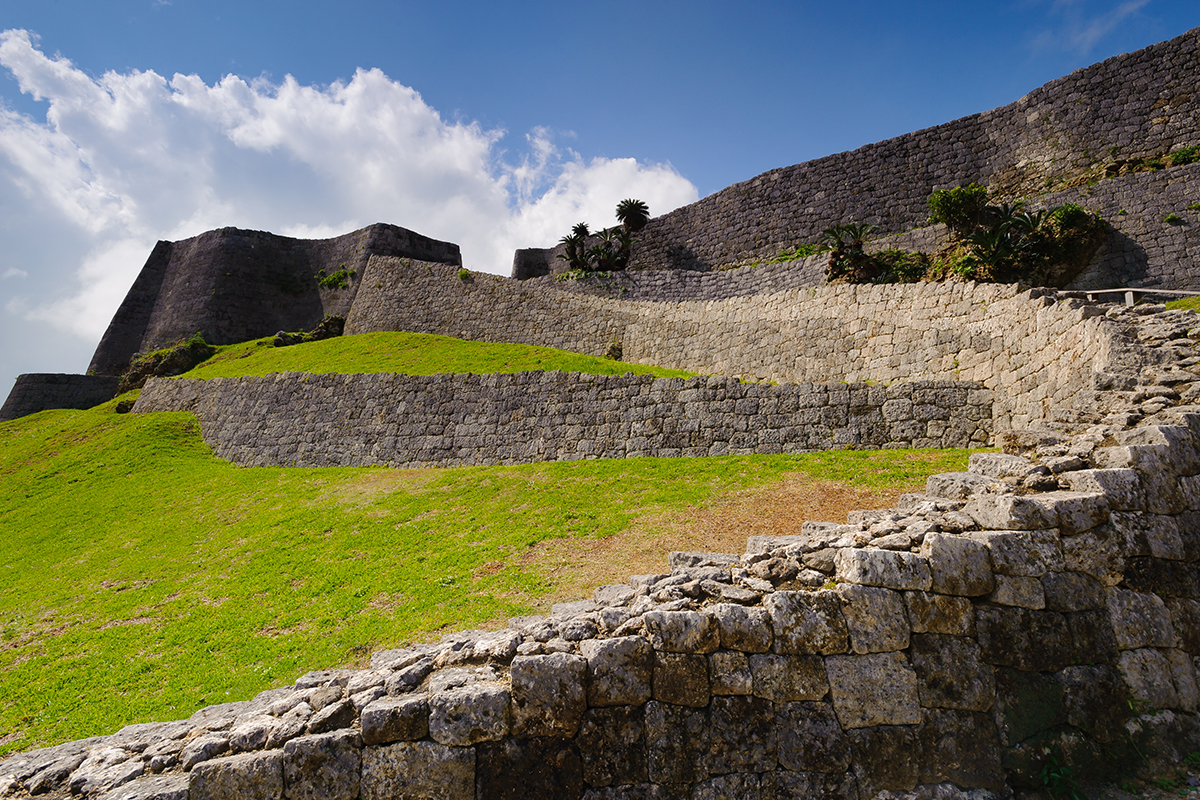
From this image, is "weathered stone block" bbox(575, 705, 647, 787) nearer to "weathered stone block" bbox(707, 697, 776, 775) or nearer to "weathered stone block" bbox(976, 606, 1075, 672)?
"weathered stone block" bbox(707, 697, 776, 775)

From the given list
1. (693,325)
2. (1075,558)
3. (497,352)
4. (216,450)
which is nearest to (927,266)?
(693,325)

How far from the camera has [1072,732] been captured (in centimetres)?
439

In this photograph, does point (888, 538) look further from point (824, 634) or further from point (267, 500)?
point (267, 500)

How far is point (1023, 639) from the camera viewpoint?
14.8 feet

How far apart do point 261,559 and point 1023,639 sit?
1155 centimetres

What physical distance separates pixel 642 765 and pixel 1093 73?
32.5 m

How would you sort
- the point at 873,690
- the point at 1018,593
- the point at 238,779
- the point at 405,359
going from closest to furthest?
1. the point at 238,779
2. the point at 873,690
3. the point at 1018,593
4. the point at 405,359

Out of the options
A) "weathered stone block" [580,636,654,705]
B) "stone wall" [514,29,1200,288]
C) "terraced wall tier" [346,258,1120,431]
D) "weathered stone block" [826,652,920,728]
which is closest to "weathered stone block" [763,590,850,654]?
"weathered stone block" [826,652,920,728]

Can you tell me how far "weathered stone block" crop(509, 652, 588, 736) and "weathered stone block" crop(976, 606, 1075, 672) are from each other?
3.09 m

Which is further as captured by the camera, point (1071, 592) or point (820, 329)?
point (820, 329)

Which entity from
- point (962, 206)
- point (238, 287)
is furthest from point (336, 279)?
point (962, 206)

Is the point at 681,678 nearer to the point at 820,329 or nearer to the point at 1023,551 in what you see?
the point at 1023,551

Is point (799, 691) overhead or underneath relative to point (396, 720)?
underneath

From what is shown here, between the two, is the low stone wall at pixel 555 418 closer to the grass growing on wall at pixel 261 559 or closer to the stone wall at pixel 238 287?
the grass growing on wall at pixel 261 559
